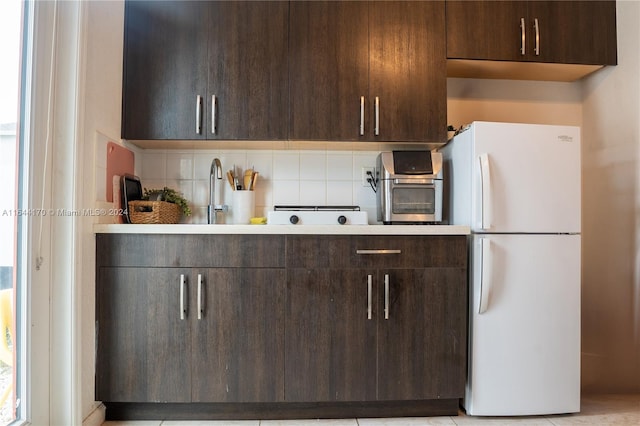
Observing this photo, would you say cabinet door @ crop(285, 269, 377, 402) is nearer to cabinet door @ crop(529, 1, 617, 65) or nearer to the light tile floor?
the light tile floor

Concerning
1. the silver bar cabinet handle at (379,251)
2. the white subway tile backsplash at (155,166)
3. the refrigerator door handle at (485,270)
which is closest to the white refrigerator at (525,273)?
the refrigerator door handle at (485,270)

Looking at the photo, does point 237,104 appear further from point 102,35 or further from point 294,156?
point 102,35

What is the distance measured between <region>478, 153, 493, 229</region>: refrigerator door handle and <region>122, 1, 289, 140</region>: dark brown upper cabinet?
1013 mm

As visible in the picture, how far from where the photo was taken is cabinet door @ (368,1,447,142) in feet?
6.57

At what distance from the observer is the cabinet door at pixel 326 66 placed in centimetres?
199

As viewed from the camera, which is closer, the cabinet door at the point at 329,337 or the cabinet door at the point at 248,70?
the cabinet door at the point at 329,337

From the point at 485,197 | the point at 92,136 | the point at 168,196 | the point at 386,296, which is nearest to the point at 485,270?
the point at 485,197

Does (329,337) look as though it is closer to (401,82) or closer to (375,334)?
(375,334)

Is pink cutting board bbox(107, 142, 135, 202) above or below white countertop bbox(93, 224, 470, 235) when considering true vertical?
above

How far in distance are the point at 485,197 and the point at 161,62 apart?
5.64ft

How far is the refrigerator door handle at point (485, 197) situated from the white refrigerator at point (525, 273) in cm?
2

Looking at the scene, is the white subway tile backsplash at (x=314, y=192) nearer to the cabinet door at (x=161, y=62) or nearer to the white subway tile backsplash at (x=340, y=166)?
the white subway tile backsplash at (x=340, y=166)

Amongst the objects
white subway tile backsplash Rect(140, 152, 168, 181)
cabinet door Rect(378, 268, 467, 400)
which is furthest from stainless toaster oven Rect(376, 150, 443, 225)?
white subway tile backsplash Rect(140, 152, 168, 181)

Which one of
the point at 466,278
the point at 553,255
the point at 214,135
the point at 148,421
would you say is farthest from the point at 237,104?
the point at 553,255
